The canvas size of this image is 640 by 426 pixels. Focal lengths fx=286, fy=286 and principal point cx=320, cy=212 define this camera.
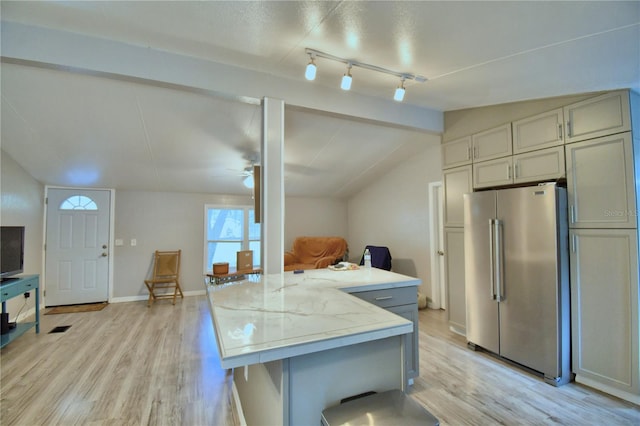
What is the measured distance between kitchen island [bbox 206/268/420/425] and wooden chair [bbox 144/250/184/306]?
12.9ft

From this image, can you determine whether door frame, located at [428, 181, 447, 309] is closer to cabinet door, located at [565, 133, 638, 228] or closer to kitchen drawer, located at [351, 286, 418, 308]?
cabinet door, located at [565, 133, 638, 228]

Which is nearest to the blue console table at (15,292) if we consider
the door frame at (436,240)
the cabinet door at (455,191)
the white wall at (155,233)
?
the white wall at (155,233)

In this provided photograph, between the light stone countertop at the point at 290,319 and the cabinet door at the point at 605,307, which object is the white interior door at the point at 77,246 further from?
the cabinet door at the point at 605,307

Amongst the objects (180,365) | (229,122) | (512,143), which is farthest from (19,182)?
(512,143)

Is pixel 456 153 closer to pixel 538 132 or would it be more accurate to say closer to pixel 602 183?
pixel 538 132

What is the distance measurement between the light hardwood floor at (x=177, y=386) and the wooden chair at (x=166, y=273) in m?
1.48

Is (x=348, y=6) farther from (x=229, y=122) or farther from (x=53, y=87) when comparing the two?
(x=53, y=87)

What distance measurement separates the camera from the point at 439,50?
193cm

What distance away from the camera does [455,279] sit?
3.31 metres

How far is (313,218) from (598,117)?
473 centimetres

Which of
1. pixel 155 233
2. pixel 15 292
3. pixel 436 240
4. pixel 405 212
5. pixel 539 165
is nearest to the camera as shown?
pixel 539 165

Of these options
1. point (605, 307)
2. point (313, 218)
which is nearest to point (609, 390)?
point (605, 307)

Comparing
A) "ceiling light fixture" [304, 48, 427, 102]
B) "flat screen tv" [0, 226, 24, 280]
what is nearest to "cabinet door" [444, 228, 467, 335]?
"ceiling light fixture" [304, 48, 427, 102]

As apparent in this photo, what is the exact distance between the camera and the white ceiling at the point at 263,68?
63.3 inches
